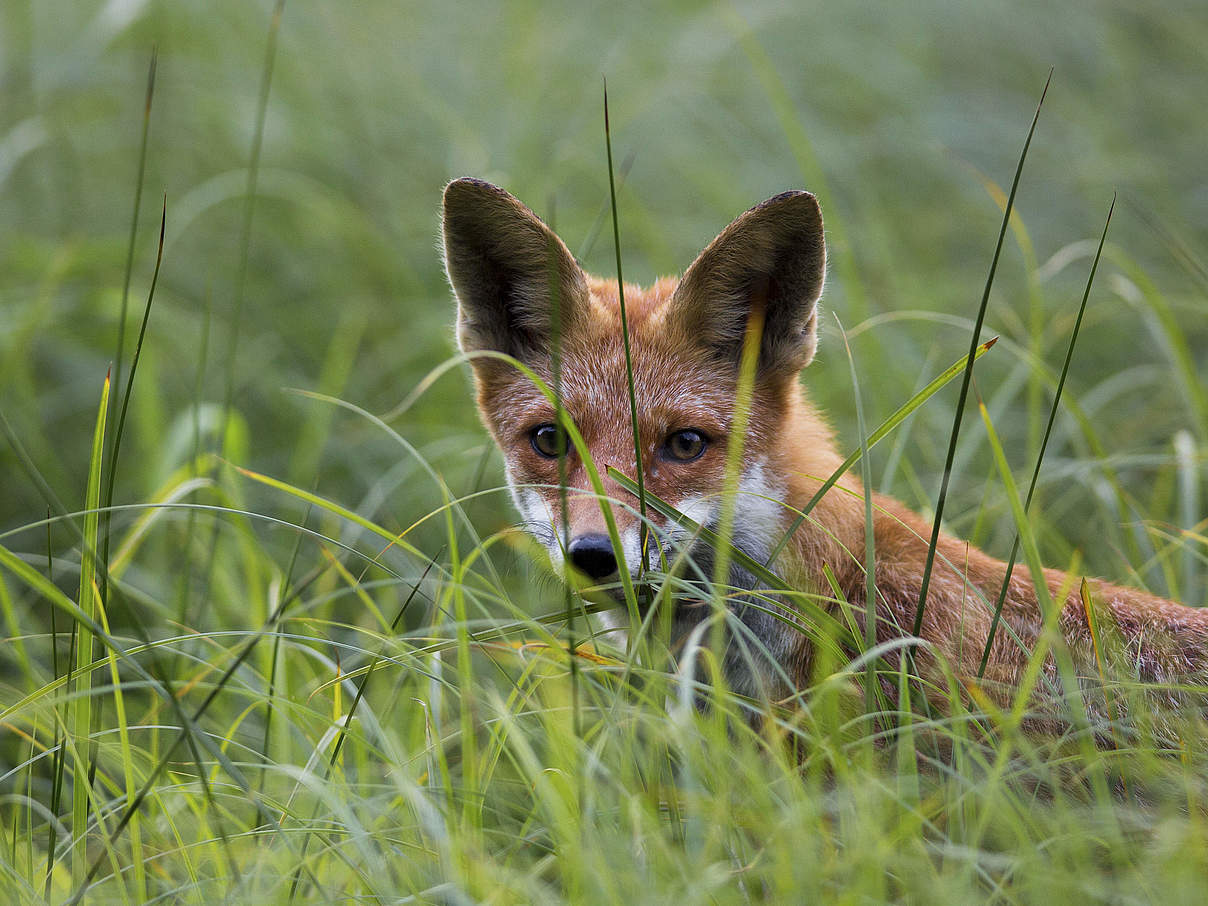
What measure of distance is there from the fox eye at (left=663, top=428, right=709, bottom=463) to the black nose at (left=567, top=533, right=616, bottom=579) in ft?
2.26

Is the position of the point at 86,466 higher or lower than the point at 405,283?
lower

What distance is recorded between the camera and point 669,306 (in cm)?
367

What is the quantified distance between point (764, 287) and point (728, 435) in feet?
1.90

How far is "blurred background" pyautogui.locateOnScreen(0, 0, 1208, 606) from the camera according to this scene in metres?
5.37

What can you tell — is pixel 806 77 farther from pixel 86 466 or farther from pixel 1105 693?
pixel 1105 693

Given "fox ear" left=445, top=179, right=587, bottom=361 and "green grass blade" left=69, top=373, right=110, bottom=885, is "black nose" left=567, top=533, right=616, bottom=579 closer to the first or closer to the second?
"fox ear" left=445, top=179, right=587, bottom=361

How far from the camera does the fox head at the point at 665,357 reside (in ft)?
11.2

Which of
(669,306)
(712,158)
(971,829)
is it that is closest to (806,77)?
(712,158)

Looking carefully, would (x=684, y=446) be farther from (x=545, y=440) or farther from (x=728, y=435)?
(x=545, y=440)

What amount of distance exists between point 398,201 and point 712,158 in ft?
8.42

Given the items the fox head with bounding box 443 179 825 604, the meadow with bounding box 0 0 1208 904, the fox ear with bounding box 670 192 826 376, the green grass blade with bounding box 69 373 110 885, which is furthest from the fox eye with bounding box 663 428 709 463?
the green grass blade with bounding box 69 373 110 885

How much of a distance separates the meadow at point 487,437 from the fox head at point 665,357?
0.25 metres

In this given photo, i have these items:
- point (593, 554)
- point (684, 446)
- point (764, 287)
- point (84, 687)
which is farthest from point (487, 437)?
point (84, 687)

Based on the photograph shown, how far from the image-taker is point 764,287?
3.62 m
